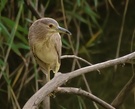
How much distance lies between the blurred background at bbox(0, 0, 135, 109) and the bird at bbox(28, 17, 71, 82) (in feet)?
1.95

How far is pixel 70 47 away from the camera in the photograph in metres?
2.60

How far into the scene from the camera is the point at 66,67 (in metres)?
2.96

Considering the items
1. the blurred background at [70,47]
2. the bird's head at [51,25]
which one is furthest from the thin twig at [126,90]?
the bird's head at [51,25]

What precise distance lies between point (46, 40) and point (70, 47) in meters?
1.20

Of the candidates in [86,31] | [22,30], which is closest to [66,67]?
[86,31]

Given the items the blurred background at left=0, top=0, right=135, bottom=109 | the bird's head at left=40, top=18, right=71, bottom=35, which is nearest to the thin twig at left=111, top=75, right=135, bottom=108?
the blurred background at left=0, top=0, right=135, bottom=109

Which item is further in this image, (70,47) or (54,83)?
(70,47)

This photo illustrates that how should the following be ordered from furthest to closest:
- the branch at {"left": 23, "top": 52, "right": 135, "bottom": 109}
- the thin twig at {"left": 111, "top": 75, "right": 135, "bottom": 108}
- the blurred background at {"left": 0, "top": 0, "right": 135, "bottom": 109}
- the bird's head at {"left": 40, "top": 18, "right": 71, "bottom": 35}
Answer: the blurred background at {"left": 0, "top": 0, "right": 135, "bottom": 109} < the thin twig at {"left": 111, "top": 75, "right": 135, "bottom": 108} < the bird's head at {"left": 40, "top": 18, "right": 71, "bottom": 35} < the branch at {"left": 23, "top": 52, "right": 135, "bottom": 109}

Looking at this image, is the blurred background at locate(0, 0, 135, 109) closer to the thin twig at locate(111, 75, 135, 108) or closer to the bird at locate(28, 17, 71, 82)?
the thin twig at locate(111, 75, 135, 108)

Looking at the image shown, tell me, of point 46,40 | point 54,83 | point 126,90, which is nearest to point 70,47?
point 126,90

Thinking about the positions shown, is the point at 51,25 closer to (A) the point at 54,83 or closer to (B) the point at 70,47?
(A) the point at 54,83

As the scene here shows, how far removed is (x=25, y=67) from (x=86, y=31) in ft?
2.72

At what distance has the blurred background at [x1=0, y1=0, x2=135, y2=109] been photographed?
2373 mm

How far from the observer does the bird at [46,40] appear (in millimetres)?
1373
